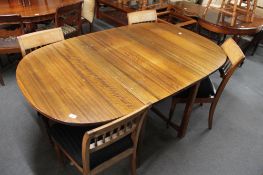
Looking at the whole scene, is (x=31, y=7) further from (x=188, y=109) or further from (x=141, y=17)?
(x=188, y=109)

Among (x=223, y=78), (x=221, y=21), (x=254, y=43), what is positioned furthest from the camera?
(x=254, y=43)

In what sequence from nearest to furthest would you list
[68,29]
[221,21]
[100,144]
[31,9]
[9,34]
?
[100,144]
[9,34]
[31,9]
[68,29]
[221,21]

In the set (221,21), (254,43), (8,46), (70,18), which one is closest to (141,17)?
(70,18)

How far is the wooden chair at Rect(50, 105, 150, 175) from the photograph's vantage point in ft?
3.84

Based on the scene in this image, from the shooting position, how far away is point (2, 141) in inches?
75.2

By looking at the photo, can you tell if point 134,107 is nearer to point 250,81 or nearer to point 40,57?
point 40,57

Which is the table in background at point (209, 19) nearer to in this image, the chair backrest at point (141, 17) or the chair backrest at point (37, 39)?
the chair backrest at point (141, 17)

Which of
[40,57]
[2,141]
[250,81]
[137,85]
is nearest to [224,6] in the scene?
[250,81]

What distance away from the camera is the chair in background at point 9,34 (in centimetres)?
223

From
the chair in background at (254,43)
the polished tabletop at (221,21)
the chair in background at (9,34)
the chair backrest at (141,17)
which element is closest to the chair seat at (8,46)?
the chair in background at (9,34)

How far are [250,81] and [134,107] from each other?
243 cm

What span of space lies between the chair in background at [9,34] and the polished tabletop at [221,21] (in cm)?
Answer: 243

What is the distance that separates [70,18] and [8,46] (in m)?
0.81

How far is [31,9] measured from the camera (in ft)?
8.75
